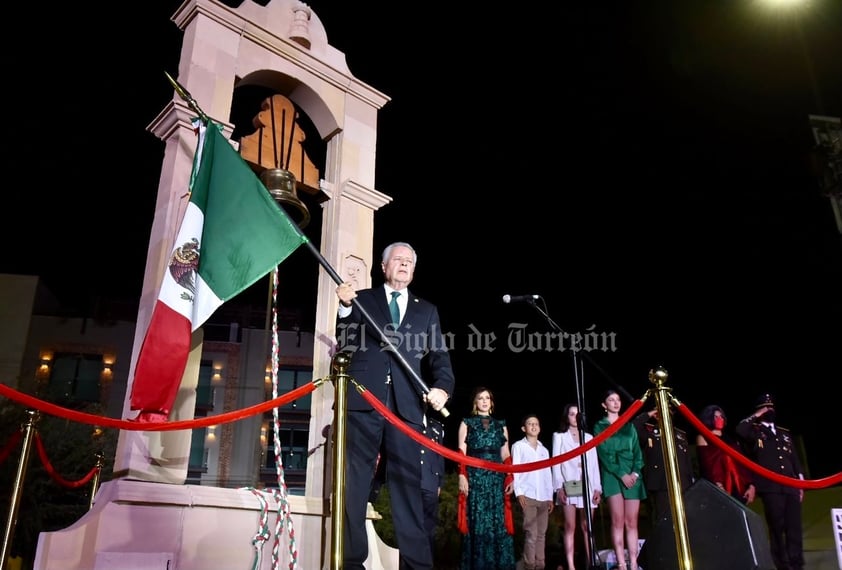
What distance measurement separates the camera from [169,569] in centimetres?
378

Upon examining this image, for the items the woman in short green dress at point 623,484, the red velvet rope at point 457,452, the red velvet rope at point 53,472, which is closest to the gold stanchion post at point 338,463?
the red velvet rope at point 457,452

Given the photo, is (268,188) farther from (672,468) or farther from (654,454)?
(654,454)

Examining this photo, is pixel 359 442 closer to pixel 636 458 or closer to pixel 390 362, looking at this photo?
pixel 390 362

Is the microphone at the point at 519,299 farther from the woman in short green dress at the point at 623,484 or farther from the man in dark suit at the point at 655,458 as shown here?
the man in dark suit at the point at 655,458

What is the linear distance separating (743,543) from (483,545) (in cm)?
319

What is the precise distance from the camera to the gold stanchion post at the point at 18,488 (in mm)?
3945

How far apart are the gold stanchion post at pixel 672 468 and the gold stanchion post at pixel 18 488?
3.96 m

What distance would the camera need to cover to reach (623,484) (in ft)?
22.1

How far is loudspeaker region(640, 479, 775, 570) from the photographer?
3.74 meters

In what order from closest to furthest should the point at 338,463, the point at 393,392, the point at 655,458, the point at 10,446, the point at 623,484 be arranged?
the point at 338,463, the point at 393,392, the point at 10,446, the point at 623,484, the point at 655,458

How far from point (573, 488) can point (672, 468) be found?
376cm

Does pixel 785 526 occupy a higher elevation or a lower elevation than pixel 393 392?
lower

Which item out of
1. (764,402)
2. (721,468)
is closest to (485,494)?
(721,468)

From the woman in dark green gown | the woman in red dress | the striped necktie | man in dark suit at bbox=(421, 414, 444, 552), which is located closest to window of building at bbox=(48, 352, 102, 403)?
the woman in dark green gown
